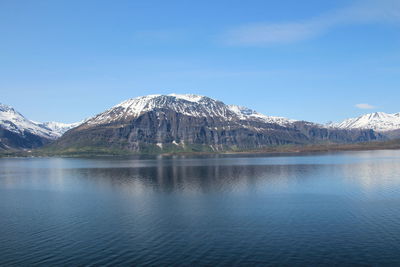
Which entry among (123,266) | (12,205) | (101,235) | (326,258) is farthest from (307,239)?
(12,205)

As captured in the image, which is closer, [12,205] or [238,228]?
[238,228]

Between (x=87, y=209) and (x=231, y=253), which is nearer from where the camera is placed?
(x=231, y=253)

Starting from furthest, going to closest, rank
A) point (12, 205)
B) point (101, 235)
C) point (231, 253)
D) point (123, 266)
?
1. point (12, 205)
2. point (101, 235)
3. point (231, 253)
4. point (123, 266)

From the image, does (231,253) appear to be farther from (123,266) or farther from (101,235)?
(101,235)

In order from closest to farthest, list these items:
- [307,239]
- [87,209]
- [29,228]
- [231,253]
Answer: [231,253] < [307,239] < [29,228] < [87,209]

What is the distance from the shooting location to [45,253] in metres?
51.7

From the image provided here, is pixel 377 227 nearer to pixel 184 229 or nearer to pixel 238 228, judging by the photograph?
pixel 238 228

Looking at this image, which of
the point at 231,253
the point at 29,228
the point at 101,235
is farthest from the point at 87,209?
the point at 231,253

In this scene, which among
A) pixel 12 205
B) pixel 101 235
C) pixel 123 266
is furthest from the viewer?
pixel 12 205

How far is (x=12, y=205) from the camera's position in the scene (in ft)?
302

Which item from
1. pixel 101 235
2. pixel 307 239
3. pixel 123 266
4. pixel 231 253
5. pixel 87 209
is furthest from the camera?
pixel 87 209

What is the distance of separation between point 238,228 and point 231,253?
45.7ft

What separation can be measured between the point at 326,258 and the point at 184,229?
2544 centimetres

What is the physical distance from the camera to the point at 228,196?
10112cm
